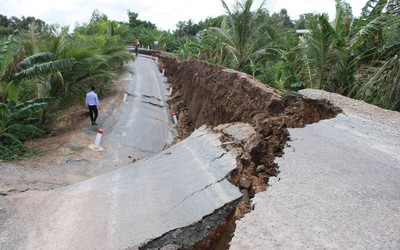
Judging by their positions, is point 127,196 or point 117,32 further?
point 117,32

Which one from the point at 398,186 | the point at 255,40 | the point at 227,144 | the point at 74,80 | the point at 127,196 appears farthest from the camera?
the point at 255,40

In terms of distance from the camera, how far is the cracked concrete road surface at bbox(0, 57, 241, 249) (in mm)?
4836

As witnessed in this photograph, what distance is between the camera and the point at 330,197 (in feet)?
13.8

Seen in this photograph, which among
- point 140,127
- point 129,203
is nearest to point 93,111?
point 140,127

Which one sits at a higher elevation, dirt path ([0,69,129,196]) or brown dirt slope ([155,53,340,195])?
brown dirt slope ([155,53,340,195])

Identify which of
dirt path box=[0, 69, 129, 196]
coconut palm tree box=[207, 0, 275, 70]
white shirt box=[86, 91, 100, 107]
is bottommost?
dirt path box=[0, 69, 129, 196]

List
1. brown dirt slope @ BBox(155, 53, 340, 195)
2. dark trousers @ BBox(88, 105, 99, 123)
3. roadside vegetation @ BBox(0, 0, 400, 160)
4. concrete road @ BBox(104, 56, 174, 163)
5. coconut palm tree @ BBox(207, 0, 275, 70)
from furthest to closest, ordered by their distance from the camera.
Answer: coconut palm tree @ BBox(207, 0, 275, 70) < dark trousers @ BBox(88, 105, 99, 123) < concrete road @ BBox(104, 56, 174, 163) < roadside vegetation @ BBox(0, 0, 400, 160) < brown dirt slope @ BBox(155, 53, 340, 195)

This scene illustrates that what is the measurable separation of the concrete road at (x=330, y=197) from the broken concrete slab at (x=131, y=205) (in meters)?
0.73

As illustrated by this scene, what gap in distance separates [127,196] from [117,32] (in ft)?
97.5

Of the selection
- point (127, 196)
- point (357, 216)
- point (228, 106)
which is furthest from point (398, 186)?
point (228, 106)

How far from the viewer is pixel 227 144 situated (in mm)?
6582

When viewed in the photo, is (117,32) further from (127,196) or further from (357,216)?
(357,216)

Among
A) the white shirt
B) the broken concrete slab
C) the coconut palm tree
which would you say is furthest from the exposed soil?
the coconut palm tree

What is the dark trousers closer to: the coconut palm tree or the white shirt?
the white shirt
